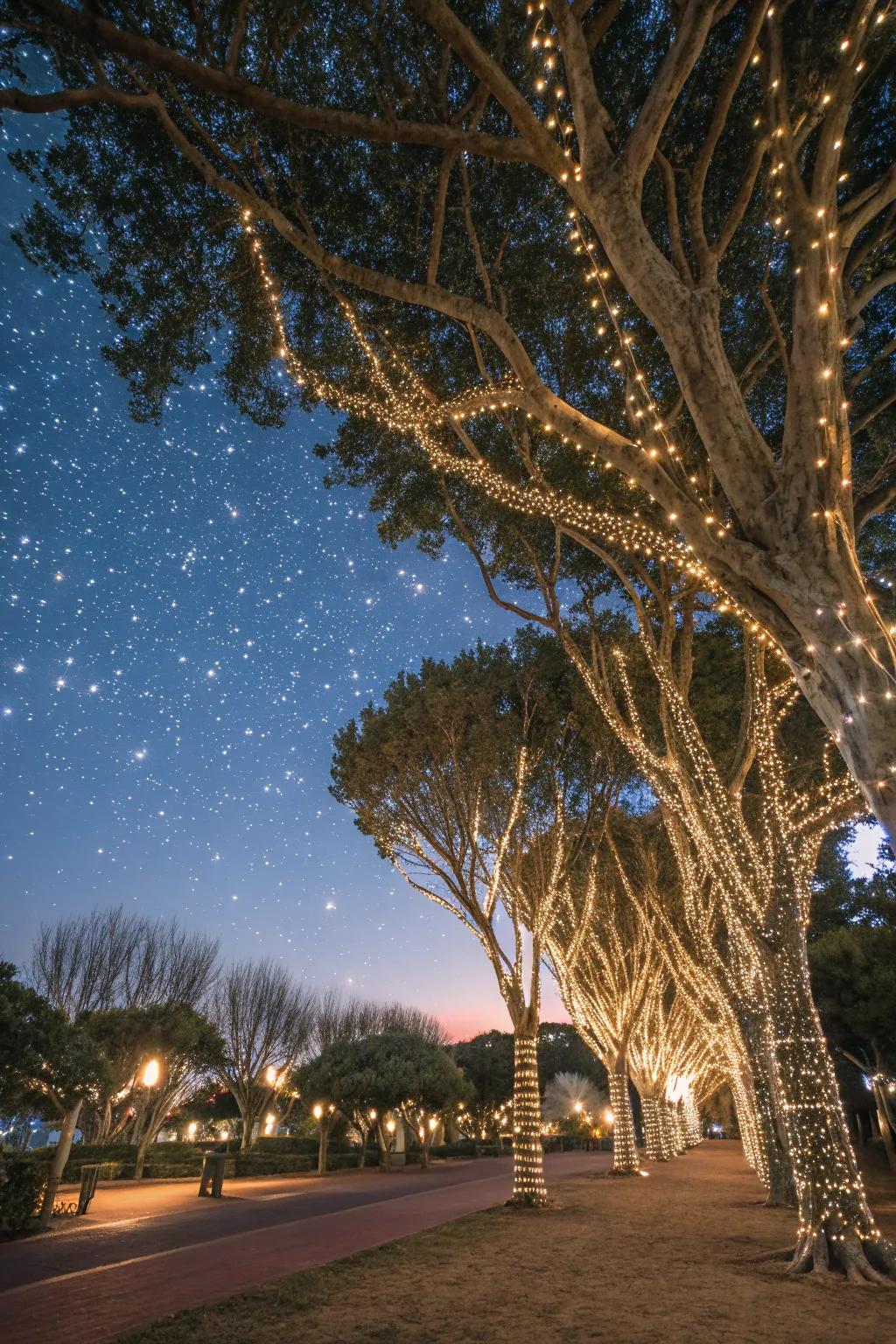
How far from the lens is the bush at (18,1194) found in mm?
8977

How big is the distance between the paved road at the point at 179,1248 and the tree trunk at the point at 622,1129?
3.20 meters

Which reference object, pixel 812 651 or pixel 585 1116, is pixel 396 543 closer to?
pixel 812 651

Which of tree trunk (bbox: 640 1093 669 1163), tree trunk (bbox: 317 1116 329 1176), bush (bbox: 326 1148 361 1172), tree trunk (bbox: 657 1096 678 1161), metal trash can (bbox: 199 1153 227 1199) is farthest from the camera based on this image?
bush (bbox: 326 1148 361 1172)

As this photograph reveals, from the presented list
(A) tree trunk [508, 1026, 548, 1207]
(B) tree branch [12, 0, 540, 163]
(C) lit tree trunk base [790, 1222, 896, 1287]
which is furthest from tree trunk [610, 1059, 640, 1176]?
(B) tree branch [12, 0, 540, 163]

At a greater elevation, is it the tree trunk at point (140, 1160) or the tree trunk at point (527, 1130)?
the tree trunk at point (527, 1130)

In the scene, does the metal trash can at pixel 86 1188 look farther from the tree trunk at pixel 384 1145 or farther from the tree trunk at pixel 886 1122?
the tree trunk at pixel 886 1122

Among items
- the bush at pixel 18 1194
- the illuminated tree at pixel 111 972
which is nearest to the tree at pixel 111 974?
the illuminated tree at pixel 111 972

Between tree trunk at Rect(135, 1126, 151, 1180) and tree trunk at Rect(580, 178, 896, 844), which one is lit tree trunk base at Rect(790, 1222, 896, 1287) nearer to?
tree trunk at Rect(580, 178, 896, 844)

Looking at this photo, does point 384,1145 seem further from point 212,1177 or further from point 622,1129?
point 622,1129

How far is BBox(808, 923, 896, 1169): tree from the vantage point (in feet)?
57.3

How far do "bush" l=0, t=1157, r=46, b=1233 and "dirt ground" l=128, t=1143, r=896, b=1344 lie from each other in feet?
18.3

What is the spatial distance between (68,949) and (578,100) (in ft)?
91.2

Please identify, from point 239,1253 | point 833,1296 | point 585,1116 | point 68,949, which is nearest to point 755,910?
point 833,1296

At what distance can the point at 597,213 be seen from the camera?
445cm
